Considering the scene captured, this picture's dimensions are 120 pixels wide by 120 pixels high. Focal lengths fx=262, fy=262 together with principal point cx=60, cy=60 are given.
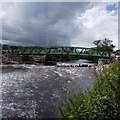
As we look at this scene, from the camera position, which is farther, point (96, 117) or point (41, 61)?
point (41, 61)

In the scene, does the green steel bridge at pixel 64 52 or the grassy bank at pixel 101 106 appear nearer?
the grassy bank at pixel 101 106

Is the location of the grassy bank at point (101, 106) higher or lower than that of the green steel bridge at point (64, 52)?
lower

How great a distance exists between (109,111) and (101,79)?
4233 millimetres

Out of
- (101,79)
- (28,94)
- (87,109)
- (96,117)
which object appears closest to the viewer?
(96,117)

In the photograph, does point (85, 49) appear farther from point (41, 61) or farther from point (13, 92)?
point (13, 92)

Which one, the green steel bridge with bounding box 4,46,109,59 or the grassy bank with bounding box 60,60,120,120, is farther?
the green steel bridge with bounding box 4,46,109,59

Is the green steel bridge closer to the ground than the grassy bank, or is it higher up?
higher up

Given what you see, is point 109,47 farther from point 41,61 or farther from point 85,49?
point 41,61

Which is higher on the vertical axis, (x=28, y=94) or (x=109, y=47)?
(x=109, y=47)

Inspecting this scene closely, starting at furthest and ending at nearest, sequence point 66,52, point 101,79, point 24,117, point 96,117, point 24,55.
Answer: point 24,55
point 66,52
point 24,117
point 101,79
point 96,117

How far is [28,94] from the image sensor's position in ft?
96.3

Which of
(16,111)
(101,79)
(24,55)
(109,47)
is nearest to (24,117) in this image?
(16,111)

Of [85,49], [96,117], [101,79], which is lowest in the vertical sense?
[96,117]

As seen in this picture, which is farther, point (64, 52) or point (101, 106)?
point (64, 52)
